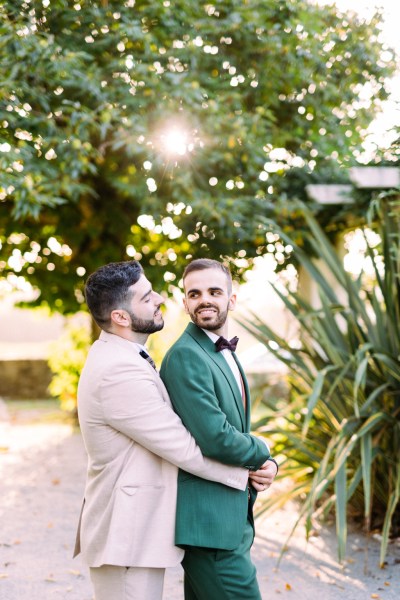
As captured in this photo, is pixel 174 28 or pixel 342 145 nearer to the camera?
pixel 174 28

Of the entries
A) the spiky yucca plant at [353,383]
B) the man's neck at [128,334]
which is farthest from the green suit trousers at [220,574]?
the spiky yucca plant at [353,383]

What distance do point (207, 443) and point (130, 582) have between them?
0.49m

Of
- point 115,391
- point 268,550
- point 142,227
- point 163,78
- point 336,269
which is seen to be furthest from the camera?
point 142,227

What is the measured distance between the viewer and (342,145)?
6184 millimetres

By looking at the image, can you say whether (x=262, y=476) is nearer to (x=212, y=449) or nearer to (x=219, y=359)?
(x=212, y=449)

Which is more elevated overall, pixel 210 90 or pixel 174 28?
pixel 174 28

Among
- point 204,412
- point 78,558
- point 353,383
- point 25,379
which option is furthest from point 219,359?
point 25,379

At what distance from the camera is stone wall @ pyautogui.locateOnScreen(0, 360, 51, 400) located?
42.0 feet

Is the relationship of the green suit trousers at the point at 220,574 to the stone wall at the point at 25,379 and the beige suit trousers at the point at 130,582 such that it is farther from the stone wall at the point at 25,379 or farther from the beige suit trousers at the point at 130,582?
the stone wall at the point at 25,379

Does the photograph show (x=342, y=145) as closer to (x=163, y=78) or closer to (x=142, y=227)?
(x=163, y=78)

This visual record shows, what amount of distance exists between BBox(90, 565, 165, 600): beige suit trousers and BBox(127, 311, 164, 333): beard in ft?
2.39

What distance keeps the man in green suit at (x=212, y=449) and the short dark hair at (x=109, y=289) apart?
0.68ft

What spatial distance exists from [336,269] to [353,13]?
2.65 metres

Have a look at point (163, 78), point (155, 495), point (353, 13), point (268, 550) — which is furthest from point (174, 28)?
point (155, 495)
